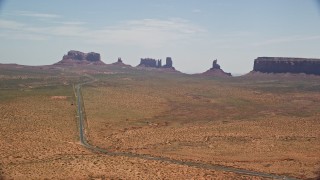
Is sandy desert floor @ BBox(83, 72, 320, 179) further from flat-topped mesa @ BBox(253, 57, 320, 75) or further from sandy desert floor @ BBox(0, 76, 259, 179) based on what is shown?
flat-topped mesa @ BBox(253, 57, 320, 75)

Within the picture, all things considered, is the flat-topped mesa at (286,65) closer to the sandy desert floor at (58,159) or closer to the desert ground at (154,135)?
the desert ground at (154,135)

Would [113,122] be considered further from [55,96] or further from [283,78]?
[283,78]

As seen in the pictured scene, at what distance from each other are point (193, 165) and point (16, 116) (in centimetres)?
3741

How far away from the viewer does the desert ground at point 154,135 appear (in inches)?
1526

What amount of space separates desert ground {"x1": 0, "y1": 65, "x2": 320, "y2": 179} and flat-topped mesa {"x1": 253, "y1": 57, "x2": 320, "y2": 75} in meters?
80.1

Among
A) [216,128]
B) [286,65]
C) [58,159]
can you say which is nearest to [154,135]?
[216,128]

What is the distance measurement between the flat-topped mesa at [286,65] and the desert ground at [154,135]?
80.1 metres

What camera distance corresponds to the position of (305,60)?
177 m

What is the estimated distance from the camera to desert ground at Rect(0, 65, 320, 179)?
38750 mm

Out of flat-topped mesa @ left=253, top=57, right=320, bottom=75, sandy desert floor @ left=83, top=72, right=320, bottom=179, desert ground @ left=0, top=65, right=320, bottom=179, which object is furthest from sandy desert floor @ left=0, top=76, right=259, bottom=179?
flat-topped mesa @ left=253, top=57, right=320, bottom=75

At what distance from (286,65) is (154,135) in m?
144

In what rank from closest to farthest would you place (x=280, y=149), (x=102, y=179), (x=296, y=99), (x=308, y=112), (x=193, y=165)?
(x=102, y=179), (x=193, y=165), (x=280, y=149), (x=308, y=112), (x=296, y=99)

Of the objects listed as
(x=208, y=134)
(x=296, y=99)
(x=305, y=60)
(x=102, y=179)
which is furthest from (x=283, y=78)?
(x=102, y=179)

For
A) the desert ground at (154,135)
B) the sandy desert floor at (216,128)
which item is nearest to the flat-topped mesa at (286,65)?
the sandy desert floor at (216,128)
